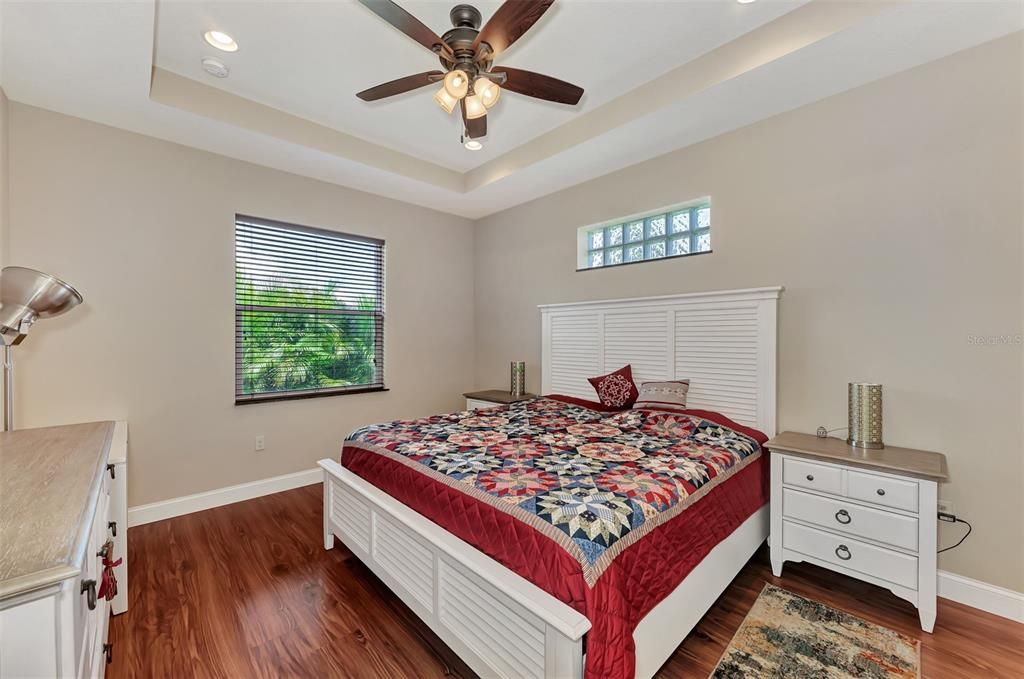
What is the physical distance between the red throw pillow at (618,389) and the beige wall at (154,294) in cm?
232

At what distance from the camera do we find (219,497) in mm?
3314

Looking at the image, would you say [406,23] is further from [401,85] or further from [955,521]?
[955,521]

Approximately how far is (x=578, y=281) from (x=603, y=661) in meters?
3.15

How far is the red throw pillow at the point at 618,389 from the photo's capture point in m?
3.28

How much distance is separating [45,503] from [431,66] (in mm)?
2719

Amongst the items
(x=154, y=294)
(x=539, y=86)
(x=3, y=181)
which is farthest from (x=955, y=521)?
(x=3, y=181)

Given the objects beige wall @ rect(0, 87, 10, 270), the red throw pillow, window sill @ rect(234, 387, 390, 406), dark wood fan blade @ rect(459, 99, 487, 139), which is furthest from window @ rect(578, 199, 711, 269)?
beige wall @ rect(0, 87, 10, 270)

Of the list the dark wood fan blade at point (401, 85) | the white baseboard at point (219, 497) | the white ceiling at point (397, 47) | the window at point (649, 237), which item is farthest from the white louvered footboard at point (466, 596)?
the window at point (649, 237)

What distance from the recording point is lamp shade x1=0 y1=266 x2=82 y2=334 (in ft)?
6.24

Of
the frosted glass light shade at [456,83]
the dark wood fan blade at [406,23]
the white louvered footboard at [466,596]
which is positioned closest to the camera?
the white louvered footboard at [466,596]

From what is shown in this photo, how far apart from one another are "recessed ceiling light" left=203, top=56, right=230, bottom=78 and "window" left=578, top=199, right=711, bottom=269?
9.41 feet

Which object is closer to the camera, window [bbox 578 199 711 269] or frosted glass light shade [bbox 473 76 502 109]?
frosted glass light shade [bbox 473 76 502 109]

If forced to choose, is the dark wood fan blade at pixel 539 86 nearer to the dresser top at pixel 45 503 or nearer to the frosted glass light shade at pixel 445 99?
the frosted glass light shade at pixel 445 99

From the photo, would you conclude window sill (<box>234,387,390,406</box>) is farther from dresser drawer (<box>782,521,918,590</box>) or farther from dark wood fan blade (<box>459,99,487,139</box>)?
dresser drawer (<box>782,521,918,590</box>)
